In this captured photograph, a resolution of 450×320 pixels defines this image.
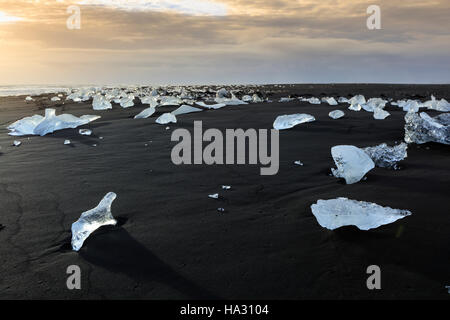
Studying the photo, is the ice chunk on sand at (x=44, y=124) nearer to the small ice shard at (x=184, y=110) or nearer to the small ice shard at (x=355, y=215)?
the small ice shard at (x=184, y=110)

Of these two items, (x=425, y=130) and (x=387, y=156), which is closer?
(x=387, y=156)

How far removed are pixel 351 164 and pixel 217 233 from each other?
1355 mm

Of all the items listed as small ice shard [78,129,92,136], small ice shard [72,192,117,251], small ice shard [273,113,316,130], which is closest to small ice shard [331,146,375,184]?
small ice shard [72,192,117,251]

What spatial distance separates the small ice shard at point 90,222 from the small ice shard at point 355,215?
132 cm

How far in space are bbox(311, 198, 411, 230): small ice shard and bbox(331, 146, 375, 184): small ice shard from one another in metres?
0.82

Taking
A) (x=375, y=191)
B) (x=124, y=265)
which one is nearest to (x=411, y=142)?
(x=375, y=191)

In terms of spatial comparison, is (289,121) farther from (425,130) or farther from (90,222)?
(90,222)

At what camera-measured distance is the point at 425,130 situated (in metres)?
3.66

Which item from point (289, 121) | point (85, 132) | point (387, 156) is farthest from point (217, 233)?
point (85, 132)

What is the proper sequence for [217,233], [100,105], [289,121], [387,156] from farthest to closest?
[100,105] → [289,121] → [387,156] → [217,233]

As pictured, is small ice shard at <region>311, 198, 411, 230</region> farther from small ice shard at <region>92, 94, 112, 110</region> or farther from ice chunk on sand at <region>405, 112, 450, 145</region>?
small ice shard at <region>92, 94, 112, 110</region>
